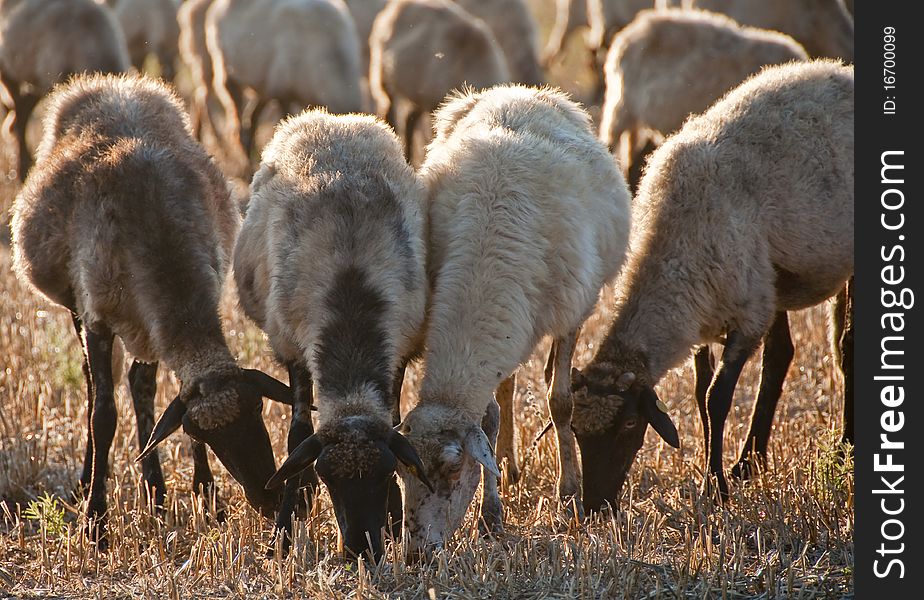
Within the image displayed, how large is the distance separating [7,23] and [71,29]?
95 centimetres

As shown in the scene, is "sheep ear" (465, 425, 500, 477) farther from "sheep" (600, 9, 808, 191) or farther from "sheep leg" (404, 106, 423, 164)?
"sheep leg" (404, 106, 423, 164)

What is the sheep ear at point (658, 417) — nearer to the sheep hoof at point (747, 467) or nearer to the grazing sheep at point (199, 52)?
the sheep hoof at point (747, 467)

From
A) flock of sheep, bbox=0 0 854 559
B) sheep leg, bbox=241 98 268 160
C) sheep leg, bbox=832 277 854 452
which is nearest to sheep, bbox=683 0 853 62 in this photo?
sheep leg, bbox=832 277 854 452

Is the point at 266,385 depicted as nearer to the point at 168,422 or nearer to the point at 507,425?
the point at 168,422

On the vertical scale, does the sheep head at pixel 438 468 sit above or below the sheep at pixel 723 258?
below

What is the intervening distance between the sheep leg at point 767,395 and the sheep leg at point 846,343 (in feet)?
1.21

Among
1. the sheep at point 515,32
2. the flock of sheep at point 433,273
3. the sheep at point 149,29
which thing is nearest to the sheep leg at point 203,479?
the flock of sheep at point 433,273

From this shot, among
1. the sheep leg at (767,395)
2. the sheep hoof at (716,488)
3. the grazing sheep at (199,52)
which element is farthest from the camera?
the grazing sheep at (199,52)

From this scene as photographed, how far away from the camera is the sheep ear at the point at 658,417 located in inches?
251

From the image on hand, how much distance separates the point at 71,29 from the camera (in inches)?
593

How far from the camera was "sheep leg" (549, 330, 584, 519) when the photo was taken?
6535mm

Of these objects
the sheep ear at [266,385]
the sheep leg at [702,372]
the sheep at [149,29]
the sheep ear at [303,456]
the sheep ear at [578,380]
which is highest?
the sheep at [149,29]

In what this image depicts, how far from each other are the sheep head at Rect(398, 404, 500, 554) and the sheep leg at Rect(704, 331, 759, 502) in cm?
169
